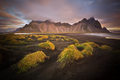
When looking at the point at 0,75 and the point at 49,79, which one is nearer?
the point at 49,79

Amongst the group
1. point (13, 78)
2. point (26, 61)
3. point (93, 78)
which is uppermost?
point (26, 61)

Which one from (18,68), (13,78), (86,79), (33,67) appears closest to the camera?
(86,79)

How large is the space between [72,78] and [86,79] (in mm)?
718

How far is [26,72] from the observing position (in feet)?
11.2

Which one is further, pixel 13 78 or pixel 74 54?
pixel 74 54

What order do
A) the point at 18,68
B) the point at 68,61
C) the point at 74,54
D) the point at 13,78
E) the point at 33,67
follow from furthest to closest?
the point at 74,54 → the point at 68,61 → the point at 33,67 → the point at 18,68 → the point at 13,78

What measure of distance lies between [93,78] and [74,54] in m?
2.24

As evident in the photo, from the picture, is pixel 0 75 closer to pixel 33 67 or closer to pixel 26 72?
pixel 26 72

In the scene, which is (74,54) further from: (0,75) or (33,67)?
(0,75)

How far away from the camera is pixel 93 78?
2.79 m

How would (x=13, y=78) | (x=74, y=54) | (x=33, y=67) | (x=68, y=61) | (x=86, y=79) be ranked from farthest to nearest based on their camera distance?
(x=74, y=54) < (x=68, y=61) < (x=33, y=67) < (x=13, y=78) < (x=86, y=79)

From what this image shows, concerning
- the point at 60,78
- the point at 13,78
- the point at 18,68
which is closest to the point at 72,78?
the point at 60,78

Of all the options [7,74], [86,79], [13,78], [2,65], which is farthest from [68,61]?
[2,65]

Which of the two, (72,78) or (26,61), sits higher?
(26,61)
